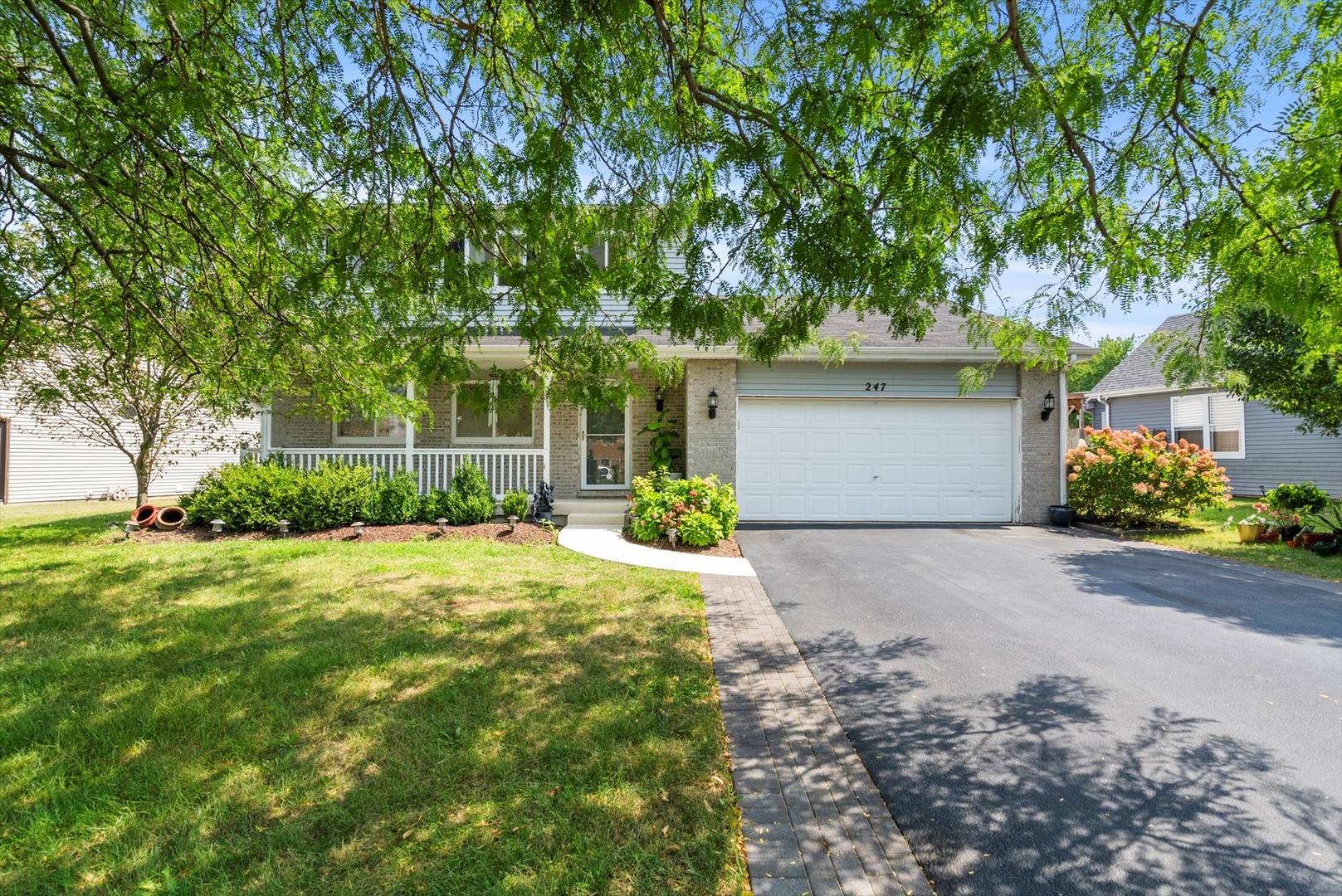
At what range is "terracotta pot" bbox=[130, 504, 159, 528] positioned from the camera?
9.73 meters

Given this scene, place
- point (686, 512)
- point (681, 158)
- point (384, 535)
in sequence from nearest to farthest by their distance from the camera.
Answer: point (681, 158), point (686, 512), point (384, 535)

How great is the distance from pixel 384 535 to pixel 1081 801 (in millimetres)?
9040

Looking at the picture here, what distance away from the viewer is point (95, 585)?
20.8 ft

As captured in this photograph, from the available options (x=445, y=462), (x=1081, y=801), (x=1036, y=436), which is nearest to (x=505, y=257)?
(x=1081, y=801)

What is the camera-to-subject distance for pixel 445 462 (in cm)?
1122

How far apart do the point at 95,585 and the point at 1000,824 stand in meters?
8.02

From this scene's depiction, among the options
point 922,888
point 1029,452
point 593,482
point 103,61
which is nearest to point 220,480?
point 593,482

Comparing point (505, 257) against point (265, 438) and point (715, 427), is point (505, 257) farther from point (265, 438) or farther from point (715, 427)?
point (265, 438)

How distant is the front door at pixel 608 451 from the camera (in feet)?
41.2

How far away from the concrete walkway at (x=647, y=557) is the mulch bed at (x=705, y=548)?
0.12 m

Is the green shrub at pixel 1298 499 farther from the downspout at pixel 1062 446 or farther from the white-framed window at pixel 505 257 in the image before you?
the white-framed window at pixel 505 257

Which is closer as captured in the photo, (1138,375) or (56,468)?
(56,468)

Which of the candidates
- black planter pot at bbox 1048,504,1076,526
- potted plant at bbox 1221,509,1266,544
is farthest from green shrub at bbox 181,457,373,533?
potted plant at bbox 1221,509,1266,544

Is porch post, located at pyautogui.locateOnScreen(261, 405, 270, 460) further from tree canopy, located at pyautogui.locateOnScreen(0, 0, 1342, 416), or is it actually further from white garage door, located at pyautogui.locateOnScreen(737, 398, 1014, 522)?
white garage door, located at pyautogui.locateOnScreen(737, 398, 1014, 522)
